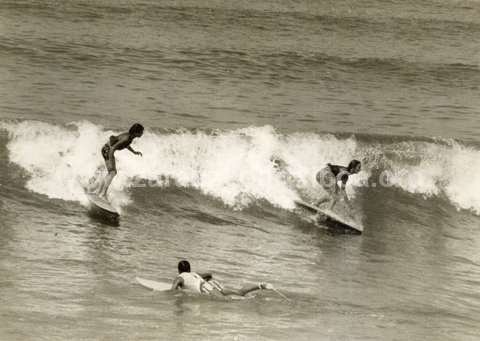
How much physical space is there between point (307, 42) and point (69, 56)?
955 cm

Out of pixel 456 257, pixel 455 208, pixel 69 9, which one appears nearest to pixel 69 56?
pixel 69 9

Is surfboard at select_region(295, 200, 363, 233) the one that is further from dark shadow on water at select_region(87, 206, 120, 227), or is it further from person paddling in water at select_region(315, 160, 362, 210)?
dark shadow on water at select_region(87, 206, 120, 227)

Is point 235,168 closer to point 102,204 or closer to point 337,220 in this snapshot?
point 337,220

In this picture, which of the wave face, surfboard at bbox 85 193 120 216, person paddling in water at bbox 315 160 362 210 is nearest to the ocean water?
the wave face

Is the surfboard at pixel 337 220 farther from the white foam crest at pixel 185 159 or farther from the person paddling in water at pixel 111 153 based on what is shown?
the person paddling in water at pixel 111 153

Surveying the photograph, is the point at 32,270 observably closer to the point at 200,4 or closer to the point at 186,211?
the point at 186,211

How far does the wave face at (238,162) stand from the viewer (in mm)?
17406

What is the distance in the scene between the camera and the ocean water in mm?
10508

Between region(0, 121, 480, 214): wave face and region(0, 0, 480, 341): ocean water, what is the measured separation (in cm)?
6

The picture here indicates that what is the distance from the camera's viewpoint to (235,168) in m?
18.8

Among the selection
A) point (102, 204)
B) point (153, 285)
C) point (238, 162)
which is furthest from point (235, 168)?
point (153, 285)

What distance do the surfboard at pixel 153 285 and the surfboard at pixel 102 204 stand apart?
3.49 metres

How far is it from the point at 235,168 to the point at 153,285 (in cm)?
793

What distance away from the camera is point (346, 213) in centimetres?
1661
